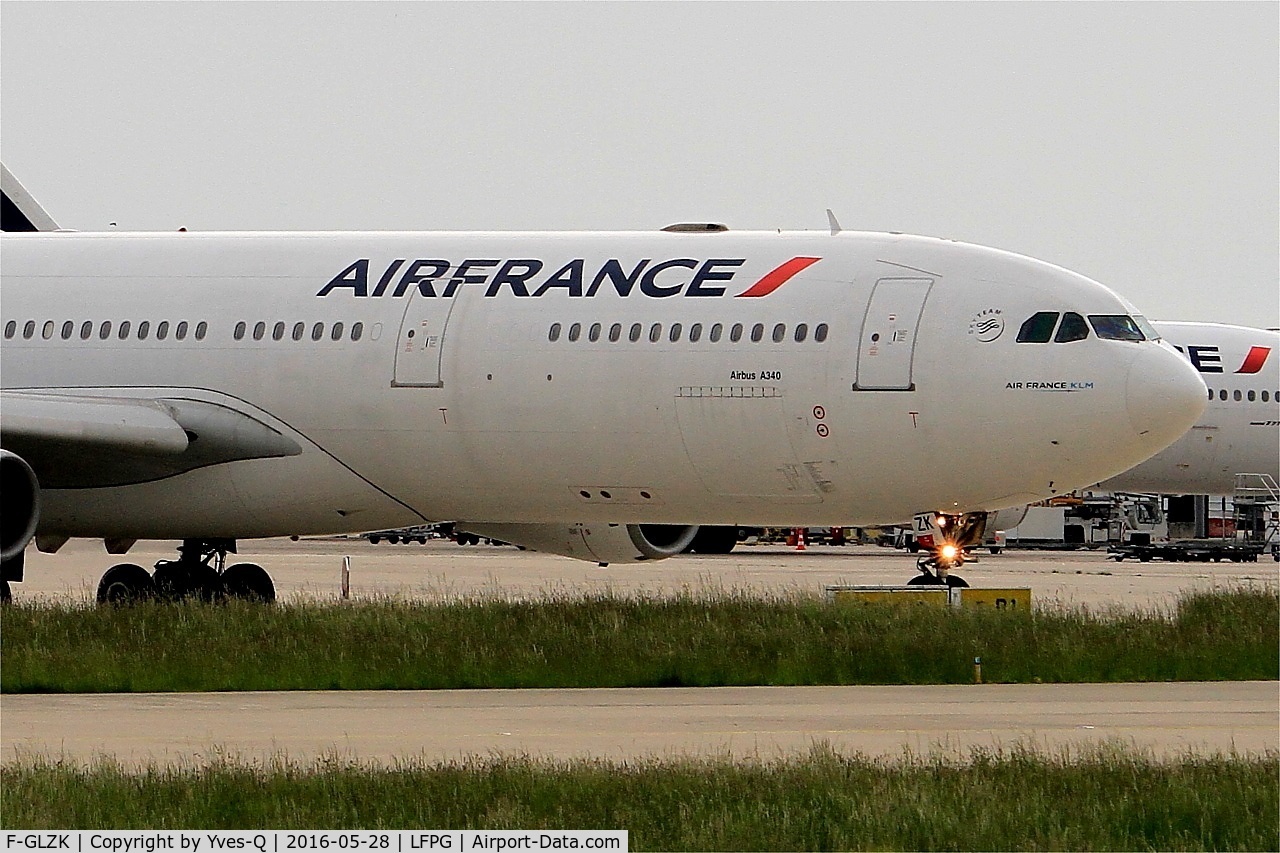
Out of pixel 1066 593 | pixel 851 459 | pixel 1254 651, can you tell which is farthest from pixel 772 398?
pixel 1066 593

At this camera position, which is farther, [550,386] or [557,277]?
[557,277]

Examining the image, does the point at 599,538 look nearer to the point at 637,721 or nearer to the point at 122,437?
the point at 122,437

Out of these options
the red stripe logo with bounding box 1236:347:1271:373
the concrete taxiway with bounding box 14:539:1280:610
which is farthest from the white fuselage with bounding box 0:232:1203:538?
the red stripe logo with bounding box 1236:347:1271:373

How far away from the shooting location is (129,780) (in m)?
12.3

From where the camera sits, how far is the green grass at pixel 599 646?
1964 centimetres

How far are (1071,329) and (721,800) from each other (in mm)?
11566

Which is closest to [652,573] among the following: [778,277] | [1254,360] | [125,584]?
[1254,360]

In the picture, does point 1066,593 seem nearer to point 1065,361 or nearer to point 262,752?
point 1065,361

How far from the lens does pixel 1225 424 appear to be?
46.4m

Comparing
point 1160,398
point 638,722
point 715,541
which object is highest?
point 715,541

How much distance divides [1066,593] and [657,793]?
2367 centimetres

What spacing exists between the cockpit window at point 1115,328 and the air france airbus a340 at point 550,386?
3 centimetres

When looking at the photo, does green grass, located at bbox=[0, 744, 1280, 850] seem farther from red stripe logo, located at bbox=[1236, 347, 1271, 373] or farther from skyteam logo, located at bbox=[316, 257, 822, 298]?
red stripe logo, located at bbox=[1236, 347, 1271, 373]

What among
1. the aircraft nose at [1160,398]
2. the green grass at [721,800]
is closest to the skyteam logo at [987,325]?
the aircraft nose at [1160,398]
